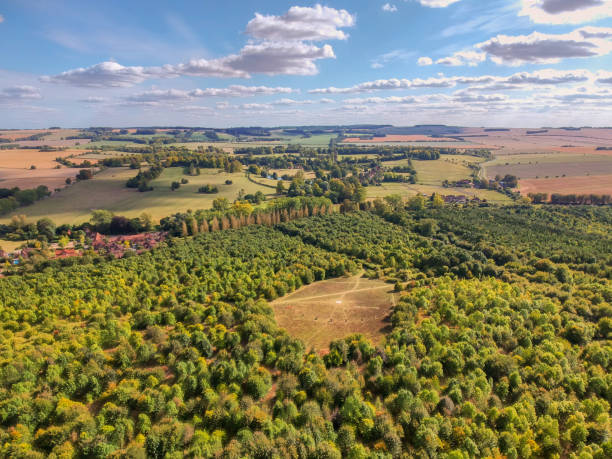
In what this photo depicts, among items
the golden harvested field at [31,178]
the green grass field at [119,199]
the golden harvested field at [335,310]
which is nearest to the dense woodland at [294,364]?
the golden harvested field at [335,310]

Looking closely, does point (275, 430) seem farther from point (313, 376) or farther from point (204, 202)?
point (204, 202)

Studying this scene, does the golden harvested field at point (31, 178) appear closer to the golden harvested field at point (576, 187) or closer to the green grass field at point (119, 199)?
the green grass field at point (119, 199)

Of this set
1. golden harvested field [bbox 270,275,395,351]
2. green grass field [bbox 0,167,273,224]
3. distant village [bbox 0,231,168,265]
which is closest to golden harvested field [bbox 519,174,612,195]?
golden harvested field [bbox 270,275,395,351]

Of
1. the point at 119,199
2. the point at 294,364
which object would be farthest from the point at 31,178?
the point at 294,364

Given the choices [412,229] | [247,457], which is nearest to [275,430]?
[247,457]

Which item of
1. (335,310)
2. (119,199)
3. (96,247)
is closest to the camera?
(335,310)

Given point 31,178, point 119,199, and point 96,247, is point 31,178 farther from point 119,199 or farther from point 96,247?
point 96,247
